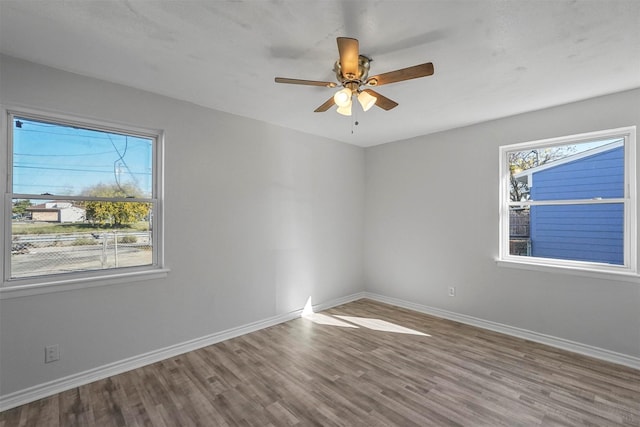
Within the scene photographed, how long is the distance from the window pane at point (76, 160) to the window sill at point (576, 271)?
156 inches

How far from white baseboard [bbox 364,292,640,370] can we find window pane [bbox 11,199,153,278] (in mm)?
3481

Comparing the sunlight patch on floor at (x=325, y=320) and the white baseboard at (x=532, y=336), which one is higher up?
the white baseboard at (x=532, y=336)

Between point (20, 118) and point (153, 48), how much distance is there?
1225mm

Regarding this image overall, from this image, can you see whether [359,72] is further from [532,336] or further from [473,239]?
[532,336]

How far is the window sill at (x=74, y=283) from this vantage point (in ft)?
6.96

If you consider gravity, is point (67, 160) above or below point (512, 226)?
above

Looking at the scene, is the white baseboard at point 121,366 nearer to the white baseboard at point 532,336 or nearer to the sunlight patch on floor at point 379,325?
the sunlight patch on floor at point 379,325

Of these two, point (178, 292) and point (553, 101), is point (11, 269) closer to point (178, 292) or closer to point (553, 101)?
point (178, 292)

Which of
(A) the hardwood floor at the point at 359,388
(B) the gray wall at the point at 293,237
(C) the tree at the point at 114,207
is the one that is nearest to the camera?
(A) the hardwood floor at the point at 359,388

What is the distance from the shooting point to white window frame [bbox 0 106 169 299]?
214 centimetres

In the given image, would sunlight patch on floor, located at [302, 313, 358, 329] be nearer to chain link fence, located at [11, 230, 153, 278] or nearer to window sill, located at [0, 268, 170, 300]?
window sill, located at [0, 268, 170, 300]

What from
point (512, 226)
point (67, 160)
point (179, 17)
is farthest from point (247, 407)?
point (512, 226)

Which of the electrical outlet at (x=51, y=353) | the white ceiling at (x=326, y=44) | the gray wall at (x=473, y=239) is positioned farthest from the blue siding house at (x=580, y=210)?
the electrical outlet at (x=51, y=353)

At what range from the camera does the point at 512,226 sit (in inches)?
137
